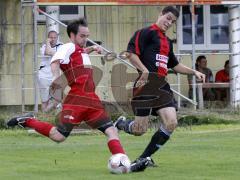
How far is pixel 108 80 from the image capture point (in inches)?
879

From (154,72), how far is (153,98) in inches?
13.9

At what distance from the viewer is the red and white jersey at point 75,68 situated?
12.2 m

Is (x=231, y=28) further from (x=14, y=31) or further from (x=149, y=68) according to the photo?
(x=149, y=68)

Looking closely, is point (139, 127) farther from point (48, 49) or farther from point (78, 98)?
point (48, 49)

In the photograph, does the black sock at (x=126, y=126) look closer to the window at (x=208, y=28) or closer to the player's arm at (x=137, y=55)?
the player's arm at (x=137, y=55)

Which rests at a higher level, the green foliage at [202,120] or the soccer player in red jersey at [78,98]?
the soccer player in red jersey at [78,98]

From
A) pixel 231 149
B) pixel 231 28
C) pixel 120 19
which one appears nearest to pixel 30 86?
pixel 120 19

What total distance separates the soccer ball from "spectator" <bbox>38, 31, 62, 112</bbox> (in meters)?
8.59

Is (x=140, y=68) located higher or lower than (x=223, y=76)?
higher

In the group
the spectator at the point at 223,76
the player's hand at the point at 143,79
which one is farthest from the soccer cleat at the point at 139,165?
the spectator at the point at 223,76

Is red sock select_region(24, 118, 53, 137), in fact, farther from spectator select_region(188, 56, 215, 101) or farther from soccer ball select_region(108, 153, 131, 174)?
spectator select_region(188, 56, 215, 101)

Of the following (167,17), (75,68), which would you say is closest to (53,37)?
(167,17)

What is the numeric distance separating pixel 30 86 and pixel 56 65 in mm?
11776

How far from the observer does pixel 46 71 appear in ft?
69.5
